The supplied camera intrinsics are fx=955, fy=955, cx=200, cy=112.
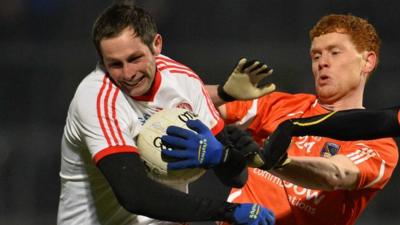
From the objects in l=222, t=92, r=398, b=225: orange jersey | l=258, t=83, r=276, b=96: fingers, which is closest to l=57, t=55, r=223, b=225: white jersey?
l=258, t=83, r=276, b=96: fingers

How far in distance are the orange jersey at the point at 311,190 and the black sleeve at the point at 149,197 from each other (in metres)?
0.85

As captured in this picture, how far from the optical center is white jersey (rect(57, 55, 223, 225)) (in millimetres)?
3281

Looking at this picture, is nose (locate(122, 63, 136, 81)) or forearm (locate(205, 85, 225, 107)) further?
forearm (locate(205, 85, 225, 107))

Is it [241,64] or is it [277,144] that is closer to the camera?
[277,144]

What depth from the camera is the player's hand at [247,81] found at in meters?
3.83

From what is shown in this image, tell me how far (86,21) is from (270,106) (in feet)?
7.11

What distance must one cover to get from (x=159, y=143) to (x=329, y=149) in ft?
3.51

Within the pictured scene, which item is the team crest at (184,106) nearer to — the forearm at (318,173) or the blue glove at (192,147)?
the blue glove at (192,147)

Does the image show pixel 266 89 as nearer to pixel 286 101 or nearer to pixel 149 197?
pixel 286 101

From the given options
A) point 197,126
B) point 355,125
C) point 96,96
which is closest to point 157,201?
point 197,126

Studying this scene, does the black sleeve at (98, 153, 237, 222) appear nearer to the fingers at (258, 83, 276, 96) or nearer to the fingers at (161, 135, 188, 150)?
the fingers at (161, 135, 188, 150)

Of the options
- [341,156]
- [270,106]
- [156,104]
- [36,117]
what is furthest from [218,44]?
[156,104]

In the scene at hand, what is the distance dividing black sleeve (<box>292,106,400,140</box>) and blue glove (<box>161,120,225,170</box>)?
0.39 meters

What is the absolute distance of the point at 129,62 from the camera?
3.31m
